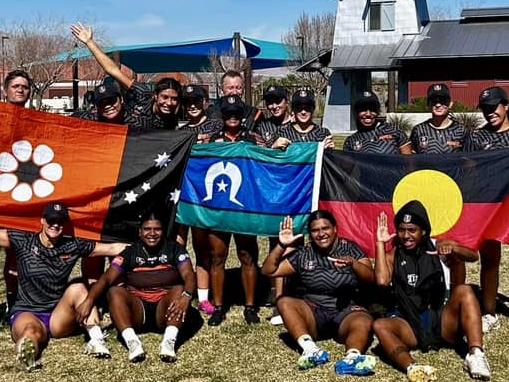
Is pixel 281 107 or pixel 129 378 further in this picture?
pixel 281 107

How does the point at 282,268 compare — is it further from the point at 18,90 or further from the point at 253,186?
the point at 18,90

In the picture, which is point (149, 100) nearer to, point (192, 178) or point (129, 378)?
point (192, 178)

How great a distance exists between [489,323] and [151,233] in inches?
112

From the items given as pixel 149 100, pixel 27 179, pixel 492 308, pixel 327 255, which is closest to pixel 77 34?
pixel 149 100

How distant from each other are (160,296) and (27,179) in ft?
→ 5.09

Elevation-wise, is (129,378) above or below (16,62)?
below

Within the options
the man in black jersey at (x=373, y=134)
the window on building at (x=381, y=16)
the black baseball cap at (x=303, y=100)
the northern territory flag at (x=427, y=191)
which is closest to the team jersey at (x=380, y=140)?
the man in black jersey at (x=373, y=134)

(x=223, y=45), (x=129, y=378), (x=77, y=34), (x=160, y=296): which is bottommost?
(x=129, y=378)

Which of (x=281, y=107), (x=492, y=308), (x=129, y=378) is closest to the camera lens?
(x=129, y=378)

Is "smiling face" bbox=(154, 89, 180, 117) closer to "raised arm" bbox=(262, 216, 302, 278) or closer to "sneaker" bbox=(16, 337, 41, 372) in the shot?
"raised arm" bbox=(262, 216, 302, 278)

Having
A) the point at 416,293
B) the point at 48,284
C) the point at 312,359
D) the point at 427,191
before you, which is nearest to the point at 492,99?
the point at 427,191

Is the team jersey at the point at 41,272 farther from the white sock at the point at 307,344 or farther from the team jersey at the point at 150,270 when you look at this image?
the white sock at the point at 307,344

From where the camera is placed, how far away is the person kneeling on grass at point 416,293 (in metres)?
5.38

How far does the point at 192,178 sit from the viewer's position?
6.75 m
